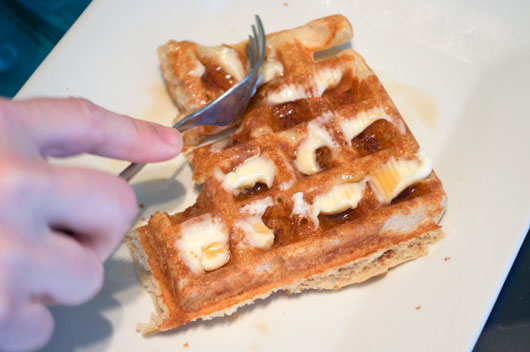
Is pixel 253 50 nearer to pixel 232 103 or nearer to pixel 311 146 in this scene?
pixel 232 103

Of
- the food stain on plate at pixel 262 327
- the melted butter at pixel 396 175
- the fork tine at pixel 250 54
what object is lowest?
the food stain on plate at pixel 262 327

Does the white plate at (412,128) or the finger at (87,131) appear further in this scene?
the white plate at (412,128)

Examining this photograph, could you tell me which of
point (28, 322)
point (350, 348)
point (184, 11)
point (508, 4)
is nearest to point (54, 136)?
point (28, 322)

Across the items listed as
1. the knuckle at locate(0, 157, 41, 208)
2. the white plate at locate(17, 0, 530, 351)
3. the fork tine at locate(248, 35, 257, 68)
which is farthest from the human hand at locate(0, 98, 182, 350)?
the fork tine at locate(248, 35, 257, 68)

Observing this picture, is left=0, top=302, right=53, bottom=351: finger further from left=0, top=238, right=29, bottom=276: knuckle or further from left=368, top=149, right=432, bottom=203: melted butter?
left=368, top=149, right=432, bottom=203: melted butter

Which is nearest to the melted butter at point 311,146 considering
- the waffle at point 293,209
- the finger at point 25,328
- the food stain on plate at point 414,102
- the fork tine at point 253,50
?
the waffle at point 293,209

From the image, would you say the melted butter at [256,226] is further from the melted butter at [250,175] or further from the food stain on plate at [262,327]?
the food stain on plate at [262,327]

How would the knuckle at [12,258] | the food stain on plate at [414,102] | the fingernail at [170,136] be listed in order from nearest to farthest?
1. the knuckle at [12,258]
2. the fingernail at [170,136]
3. the food stain on plate at [414,102]
